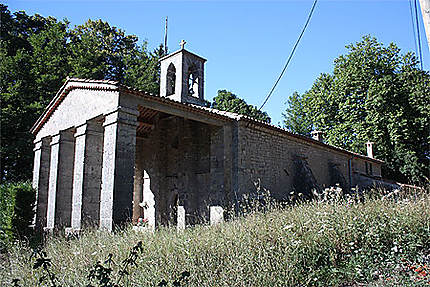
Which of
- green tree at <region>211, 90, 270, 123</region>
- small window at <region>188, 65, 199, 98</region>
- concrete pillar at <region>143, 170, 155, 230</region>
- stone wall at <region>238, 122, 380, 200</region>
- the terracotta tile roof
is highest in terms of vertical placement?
green tree at <region>211, 90, 270, 123</region>

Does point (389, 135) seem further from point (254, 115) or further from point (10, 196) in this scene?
point (10, 196)

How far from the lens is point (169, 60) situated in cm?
1548

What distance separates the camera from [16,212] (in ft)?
38.2

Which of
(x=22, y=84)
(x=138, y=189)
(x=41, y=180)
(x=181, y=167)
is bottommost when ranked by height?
(x=138, y=189)

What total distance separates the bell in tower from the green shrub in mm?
6648

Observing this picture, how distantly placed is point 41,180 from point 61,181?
188 centimetres

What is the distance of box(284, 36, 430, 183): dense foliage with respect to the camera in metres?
24.6

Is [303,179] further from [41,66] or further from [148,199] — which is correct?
[41,66]

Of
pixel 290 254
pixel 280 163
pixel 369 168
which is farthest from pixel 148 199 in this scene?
pixel 369 168

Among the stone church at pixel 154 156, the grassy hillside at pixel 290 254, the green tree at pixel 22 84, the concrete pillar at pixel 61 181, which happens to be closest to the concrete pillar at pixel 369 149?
the stone church at pixel 154 156

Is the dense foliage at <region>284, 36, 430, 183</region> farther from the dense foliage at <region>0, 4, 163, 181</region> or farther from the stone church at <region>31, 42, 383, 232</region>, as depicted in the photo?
the dense foliage at <region>0, 4, 163, 181</region>

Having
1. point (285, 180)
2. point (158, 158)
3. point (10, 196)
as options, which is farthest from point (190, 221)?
point (10, 196)

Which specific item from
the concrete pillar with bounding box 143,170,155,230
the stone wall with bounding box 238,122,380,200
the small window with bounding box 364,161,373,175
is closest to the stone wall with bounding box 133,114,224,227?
the concrete pillar with bounding box 143,170,155,230

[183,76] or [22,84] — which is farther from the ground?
[22,84]
